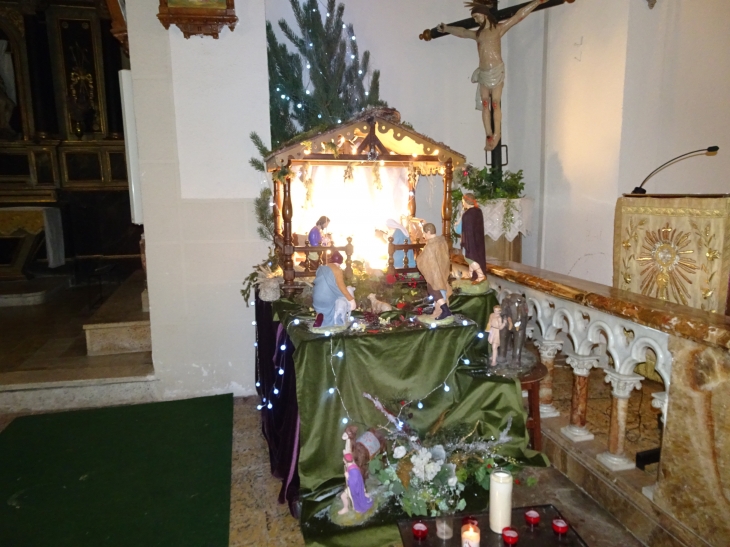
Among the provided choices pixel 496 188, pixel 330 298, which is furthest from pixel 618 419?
pixel 496 188

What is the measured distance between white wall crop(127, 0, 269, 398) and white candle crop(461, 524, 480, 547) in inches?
122

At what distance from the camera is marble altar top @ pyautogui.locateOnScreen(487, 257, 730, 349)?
2.07m

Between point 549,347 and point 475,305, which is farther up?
point 475,305

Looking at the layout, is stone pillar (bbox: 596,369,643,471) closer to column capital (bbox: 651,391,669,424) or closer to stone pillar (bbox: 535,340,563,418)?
column capital (bbox: 651,391,669,424)

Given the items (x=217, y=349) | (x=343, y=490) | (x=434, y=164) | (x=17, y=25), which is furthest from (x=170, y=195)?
(x=17, y=25)

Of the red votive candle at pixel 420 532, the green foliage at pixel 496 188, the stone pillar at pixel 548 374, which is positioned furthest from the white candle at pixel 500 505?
the green foliage at pixel 496 188

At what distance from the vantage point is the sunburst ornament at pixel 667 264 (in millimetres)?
3410

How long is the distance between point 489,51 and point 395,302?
9.85 feet

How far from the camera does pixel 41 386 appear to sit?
435cm

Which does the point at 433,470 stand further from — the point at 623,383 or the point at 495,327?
the point at 623,383

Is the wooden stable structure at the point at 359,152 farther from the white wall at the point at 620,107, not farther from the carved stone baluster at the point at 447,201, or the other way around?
the white wall at the point at 620,107

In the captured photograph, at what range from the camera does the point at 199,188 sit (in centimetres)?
441

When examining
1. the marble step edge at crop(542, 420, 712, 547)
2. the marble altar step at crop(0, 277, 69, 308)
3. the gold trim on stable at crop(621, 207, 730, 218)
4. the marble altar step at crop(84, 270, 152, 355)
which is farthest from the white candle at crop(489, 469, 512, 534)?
the marble altar step at crop(0, 277, 69, 308)

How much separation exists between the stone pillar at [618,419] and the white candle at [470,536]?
1132 mm
